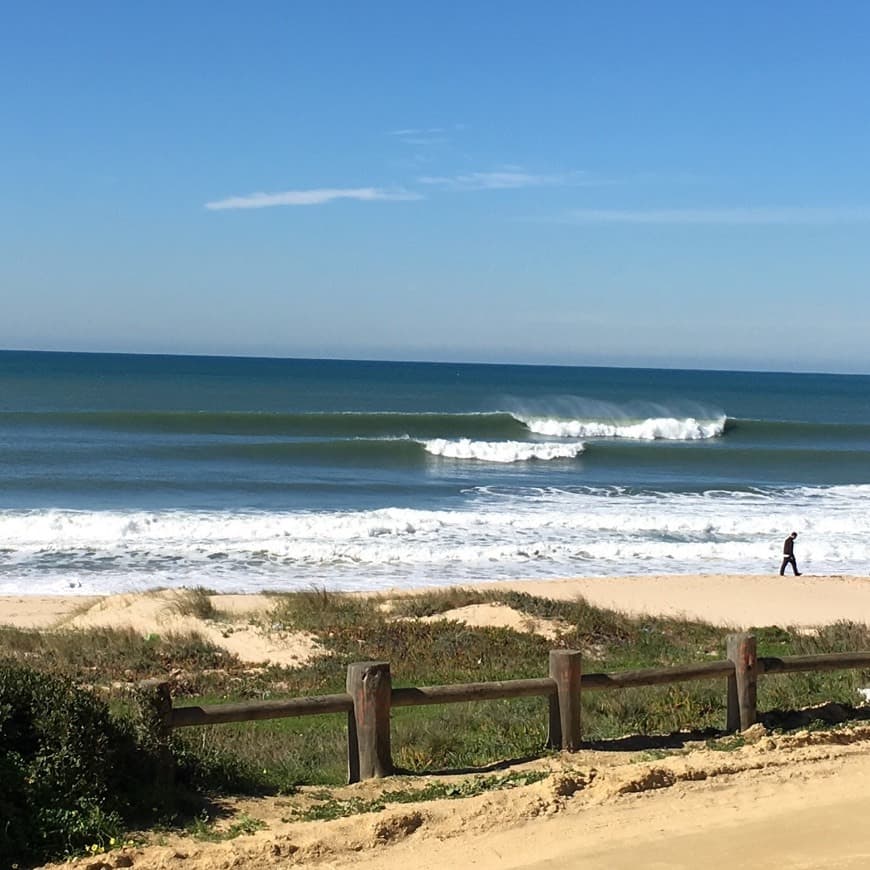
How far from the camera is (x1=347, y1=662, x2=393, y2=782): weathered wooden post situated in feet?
25.0

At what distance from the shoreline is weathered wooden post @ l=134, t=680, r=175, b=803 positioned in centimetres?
964

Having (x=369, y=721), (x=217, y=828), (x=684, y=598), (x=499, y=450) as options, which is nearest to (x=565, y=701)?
(x=369, y=721)

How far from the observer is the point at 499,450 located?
49875mm

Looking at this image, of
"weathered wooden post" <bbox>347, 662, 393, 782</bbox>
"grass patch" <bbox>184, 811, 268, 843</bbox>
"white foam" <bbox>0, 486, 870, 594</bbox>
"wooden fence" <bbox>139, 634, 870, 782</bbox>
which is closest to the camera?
"grass patch" <bbox>184, 811, 268, 843</bbox>

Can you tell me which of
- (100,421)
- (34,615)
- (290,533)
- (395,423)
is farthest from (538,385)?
(34,615)

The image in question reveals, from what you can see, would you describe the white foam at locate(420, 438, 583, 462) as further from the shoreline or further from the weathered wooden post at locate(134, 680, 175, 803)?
the weathered wooden post at locate(134, 680, 175, 803)

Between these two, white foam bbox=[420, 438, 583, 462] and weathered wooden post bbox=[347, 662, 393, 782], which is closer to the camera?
weathered wooden post bbox=[347, 662, 393, 782]

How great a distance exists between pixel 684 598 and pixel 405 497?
51.8 ft

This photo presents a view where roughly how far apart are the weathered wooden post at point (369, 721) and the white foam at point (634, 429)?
172 ft

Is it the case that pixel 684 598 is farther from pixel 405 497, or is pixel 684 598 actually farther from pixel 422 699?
pixel 405 497

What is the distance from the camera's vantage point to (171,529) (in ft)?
90.0

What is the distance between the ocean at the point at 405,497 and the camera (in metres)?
24.3

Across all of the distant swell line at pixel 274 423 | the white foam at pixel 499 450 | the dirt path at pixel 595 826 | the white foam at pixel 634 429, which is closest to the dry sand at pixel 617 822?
the dirt path at pixel 595 826

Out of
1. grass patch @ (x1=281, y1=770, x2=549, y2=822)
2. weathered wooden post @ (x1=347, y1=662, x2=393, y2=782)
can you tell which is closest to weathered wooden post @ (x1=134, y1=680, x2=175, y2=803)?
grass patch @ (x1=281, y1=770, x2=549, y2=822)
